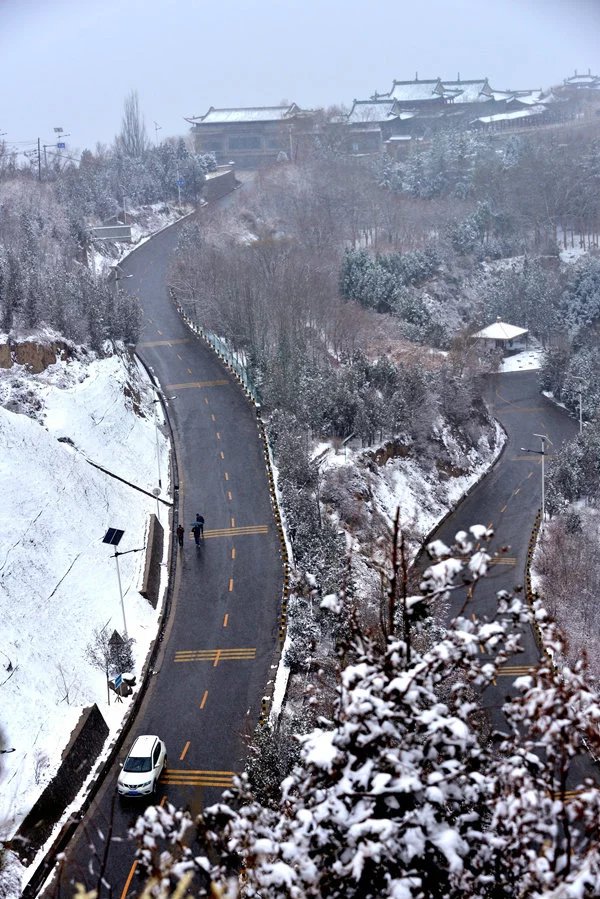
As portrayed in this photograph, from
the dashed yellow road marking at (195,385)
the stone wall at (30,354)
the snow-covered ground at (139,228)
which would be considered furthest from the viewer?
the snow-covered ground at (139,228)

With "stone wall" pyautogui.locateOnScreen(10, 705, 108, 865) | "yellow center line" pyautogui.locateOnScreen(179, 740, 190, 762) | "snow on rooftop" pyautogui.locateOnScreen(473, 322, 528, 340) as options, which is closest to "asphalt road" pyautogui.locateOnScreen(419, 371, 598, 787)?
"snow on rooftop" pyautogui.locateOnScreen(473, 322, 528, 340)

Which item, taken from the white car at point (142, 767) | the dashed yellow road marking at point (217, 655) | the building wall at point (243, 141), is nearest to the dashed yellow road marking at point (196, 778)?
the white car at point (142, 767)

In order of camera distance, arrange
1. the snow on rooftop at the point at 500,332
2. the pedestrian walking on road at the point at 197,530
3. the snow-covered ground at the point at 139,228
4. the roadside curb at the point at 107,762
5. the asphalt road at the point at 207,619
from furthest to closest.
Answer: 1. the snow-covered ground at the point at 139,228
2. the snow on rooftop at the point at 500,332
3. the pedestrian walking on road at the point at 197,530
4. the asphalt road at the point at 207,619
5. the roadside curb at the point at 107,762

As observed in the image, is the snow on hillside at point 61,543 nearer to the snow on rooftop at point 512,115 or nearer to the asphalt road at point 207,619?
the asphalt road at point 207,619

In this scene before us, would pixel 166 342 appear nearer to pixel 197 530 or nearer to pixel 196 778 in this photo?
pixel 197 530

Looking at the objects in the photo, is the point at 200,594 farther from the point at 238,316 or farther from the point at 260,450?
the point at 238,316

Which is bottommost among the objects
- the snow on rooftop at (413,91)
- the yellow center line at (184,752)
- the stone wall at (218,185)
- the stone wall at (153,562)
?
the yellow center line at (184,752)

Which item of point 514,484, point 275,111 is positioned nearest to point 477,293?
point 514,484

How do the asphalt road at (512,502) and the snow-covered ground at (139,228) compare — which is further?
the snow-covered ground at (139,228)

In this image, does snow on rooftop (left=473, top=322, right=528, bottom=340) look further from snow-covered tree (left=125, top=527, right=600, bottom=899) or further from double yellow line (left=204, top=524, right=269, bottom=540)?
snow-covered tree (left=125, top=527, right=600, bottom=899)
